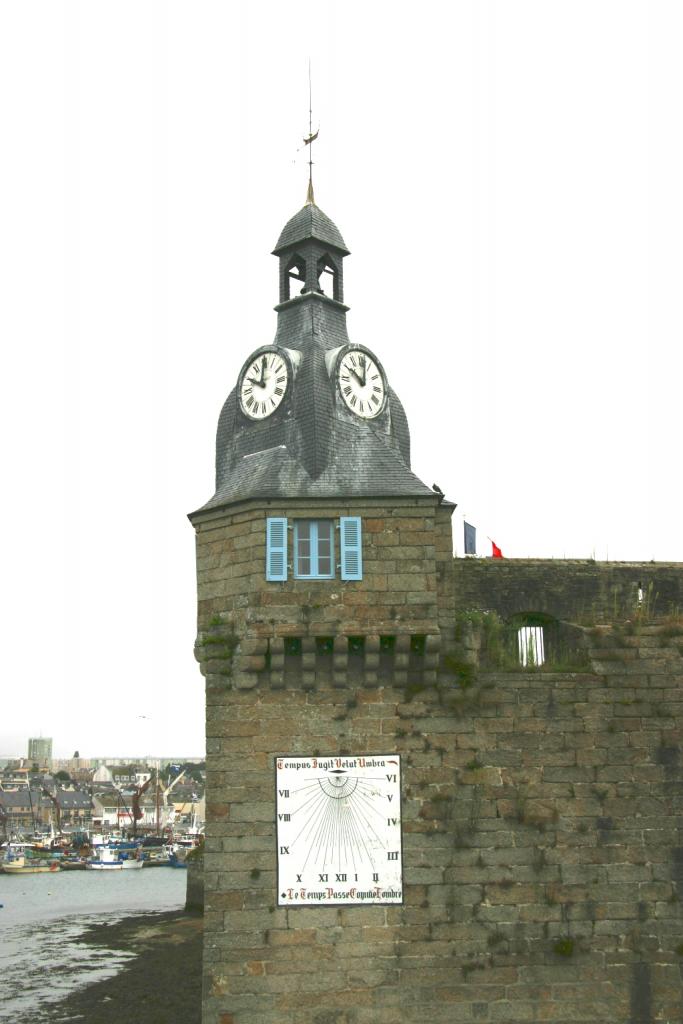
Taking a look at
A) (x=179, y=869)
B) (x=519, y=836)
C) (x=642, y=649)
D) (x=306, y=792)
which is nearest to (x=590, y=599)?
(x=642, y=649)

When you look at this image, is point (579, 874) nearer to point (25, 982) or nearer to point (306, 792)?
point (306, 792)

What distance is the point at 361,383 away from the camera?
18.5 meters

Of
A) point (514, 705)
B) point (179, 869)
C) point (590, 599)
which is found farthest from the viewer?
point (179, 869)

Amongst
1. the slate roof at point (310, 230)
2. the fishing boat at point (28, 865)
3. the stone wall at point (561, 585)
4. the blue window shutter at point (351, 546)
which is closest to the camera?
the blue window shutter at point (351, 546)

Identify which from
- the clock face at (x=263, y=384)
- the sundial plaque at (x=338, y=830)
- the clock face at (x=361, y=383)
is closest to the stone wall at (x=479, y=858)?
the sundial plaque at (x=338, y=830)

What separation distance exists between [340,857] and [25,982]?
73.2 ft

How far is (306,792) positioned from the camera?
1600 cm

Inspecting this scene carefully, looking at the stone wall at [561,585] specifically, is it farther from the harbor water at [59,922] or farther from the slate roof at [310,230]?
the harbor water at [59,922]

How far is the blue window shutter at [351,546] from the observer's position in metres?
16.3

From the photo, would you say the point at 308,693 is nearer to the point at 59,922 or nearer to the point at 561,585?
the point at 561,585

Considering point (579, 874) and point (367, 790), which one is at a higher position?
point (367, 790)

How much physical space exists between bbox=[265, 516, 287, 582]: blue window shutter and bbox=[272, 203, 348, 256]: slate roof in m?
6.27

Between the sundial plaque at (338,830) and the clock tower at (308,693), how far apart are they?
2 centimetres

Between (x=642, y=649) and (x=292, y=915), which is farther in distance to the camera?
(x=642, y=649)
